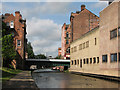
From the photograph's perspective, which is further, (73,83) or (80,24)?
(80,24)

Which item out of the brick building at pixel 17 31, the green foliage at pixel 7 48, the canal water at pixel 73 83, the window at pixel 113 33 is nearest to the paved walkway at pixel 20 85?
the canal water at pixel 73 83

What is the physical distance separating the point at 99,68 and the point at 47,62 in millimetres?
45330

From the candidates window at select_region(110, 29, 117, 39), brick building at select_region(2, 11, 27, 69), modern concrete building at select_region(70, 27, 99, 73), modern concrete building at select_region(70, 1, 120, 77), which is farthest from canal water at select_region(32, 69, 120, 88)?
brick building at select_region(2, 11, 27, 69)

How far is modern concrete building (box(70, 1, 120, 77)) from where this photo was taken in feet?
95.7

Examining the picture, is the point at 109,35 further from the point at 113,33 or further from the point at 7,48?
the point at 7,48

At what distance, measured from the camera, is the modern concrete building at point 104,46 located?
95.7 feet

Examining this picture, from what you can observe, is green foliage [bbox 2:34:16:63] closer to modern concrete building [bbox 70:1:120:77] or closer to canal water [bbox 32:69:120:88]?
modern concrete building [bbox 70:1:120:77]

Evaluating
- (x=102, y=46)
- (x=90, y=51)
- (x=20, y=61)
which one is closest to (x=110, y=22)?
(x=102, y=46)

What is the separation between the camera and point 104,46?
112ft

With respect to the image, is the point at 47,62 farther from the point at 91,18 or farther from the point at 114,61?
the point at 114,61

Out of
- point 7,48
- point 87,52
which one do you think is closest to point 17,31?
point 7,48

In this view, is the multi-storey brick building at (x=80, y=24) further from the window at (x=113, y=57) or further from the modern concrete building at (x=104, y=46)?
the window at (x=113, y=57)

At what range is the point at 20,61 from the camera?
206 ft

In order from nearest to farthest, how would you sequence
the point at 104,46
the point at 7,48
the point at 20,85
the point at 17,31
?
the point at 20,85, the point at 104,46, the point at 7,48, the point at 17,31
